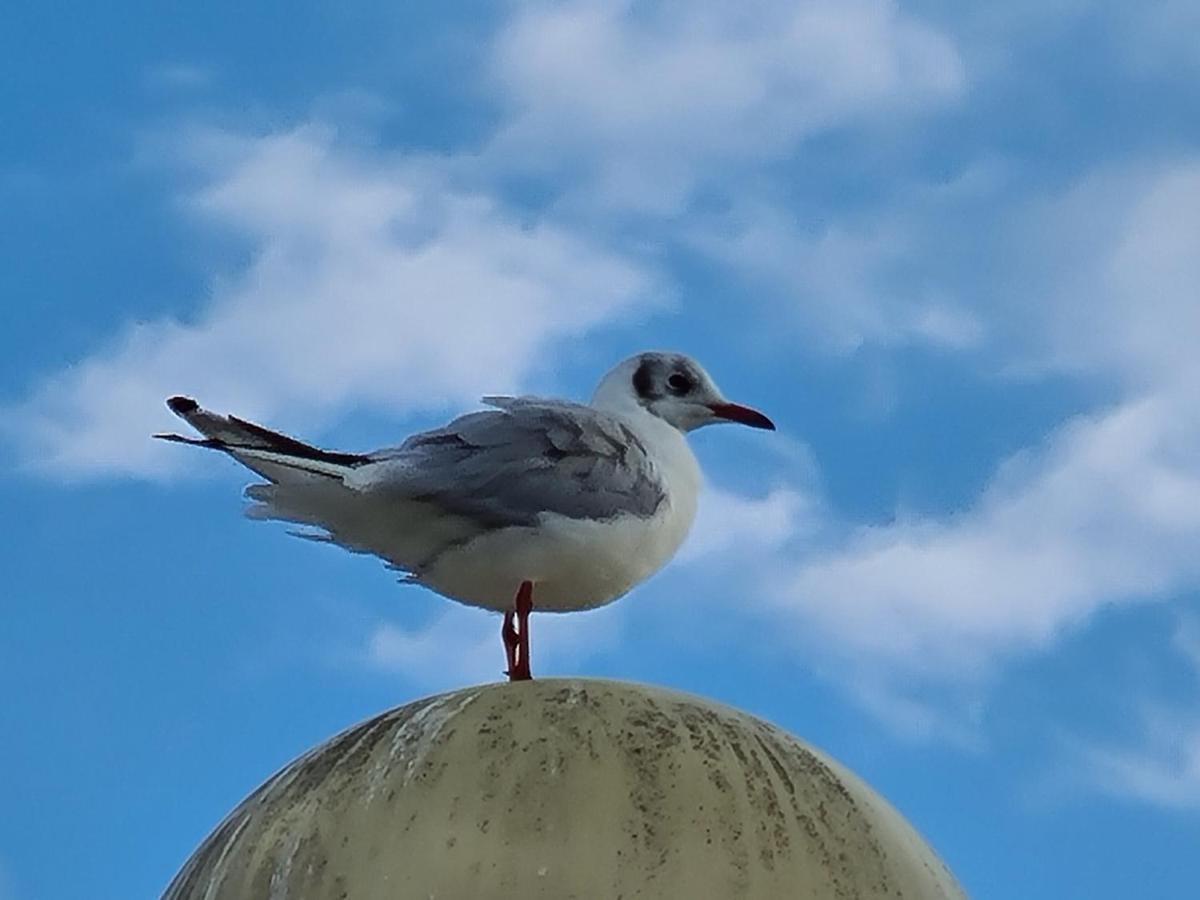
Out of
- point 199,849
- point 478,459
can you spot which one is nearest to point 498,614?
point 478,459

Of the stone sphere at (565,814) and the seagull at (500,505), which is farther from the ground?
the seagull at (500,505)

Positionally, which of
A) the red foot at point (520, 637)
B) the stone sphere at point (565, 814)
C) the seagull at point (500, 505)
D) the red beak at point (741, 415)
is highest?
the red beak at point (741, 415)

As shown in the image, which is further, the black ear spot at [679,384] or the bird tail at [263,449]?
the black ear spot at [679,384]

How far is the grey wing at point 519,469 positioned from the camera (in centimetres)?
509

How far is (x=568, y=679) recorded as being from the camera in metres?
3.16

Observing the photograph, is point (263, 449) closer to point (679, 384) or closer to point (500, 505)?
point (500, 505)

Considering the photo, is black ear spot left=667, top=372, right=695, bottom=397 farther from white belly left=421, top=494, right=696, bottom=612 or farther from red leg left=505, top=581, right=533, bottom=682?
red leg left=505, top=581, right=533, bottom=682

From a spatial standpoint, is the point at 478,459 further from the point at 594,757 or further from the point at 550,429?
the point at 594,757

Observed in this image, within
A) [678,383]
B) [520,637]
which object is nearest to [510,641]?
[520,637]

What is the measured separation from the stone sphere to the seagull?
6.12ft

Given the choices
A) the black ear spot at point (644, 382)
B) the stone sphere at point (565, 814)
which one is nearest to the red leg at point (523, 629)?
the black ear spot at point (644, 382)

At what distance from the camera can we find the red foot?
16.5 ft

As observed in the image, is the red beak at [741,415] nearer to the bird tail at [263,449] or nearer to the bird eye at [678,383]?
the bird eye at [678,383]

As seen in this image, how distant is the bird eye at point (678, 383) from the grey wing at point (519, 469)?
2.04ft
